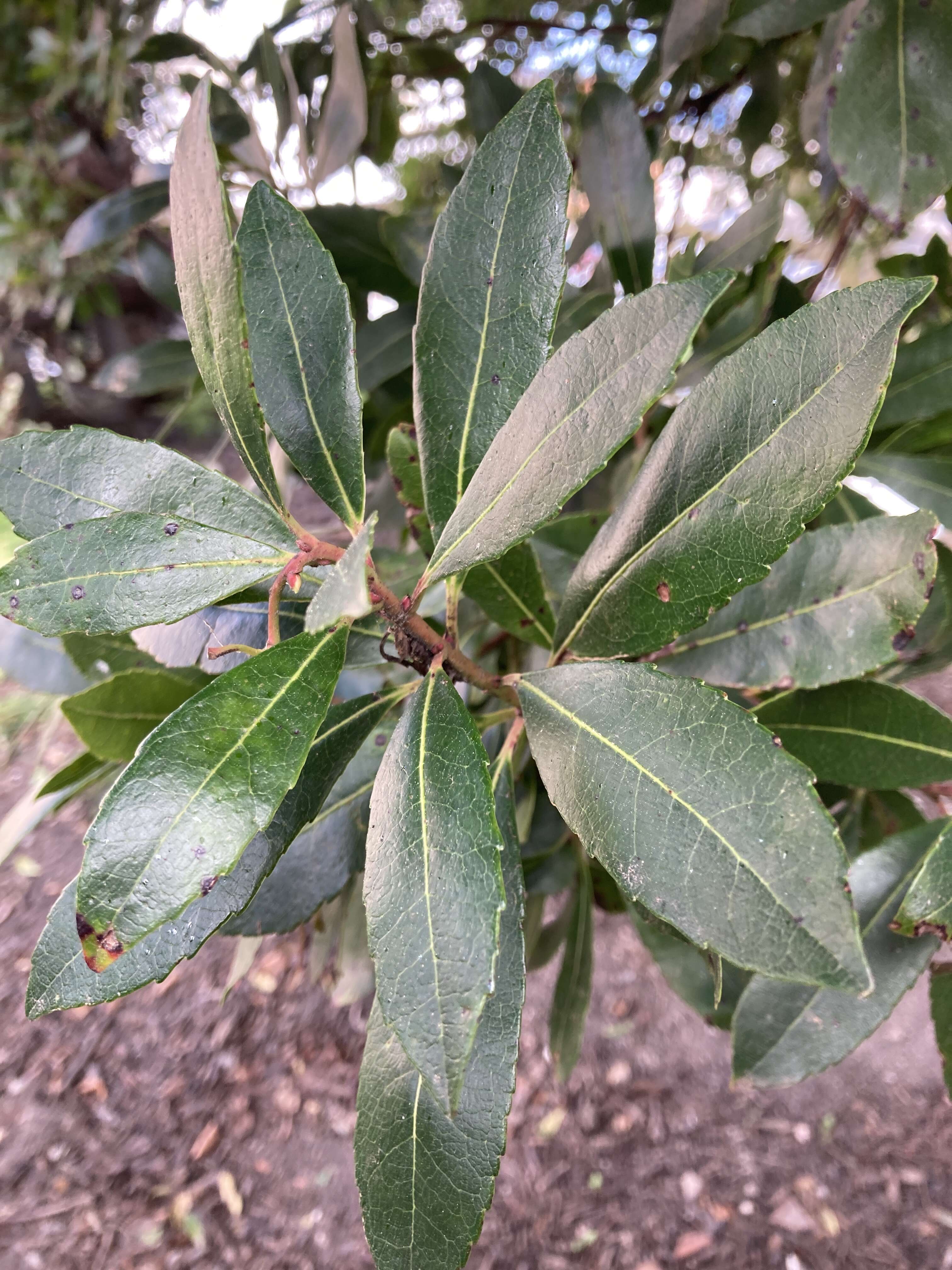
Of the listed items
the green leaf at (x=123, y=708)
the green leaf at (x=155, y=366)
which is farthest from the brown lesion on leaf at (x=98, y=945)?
the green leaf at (x=155, y=366)

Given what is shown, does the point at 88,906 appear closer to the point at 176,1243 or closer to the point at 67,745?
the point at 176,1243

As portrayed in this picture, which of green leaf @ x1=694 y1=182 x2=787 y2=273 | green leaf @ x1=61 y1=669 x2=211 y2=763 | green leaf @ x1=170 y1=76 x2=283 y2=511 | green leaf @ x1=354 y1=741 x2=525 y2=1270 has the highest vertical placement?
green leaf @ x1=170 y1=76 x2=283 y2=511

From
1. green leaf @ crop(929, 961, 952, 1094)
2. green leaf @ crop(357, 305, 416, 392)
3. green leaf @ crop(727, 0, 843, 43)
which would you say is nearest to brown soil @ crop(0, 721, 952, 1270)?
green leaf @ crop(929, 961, 952, 1094)

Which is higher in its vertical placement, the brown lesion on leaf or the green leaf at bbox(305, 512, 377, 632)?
the green leaf at bbox(305, 512, 377, 632)

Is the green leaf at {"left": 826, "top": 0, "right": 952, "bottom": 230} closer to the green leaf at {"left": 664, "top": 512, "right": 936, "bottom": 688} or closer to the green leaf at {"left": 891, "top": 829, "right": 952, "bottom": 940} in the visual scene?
the green leaf at {"left": 664, "top": 512, "right": 936, "bottom": 688}

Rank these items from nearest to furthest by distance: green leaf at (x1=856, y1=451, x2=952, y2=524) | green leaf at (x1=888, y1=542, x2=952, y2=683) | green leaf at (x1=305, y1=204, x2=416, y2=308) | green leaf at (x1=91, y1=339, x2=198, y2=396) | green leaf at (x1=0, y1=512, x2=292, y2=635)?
green leaf at (x1=0, y1=512, x2=292, y2=635)
green leaf at (x1=888, y1=542, x2=952, y2=683)
green leaf at (x1=856, y1=451, x2=952, y2=524)
green leaf at (x1=305, y1=204, x2=416, y2=308)
green leaf at (x1=91, y1=339, x2=198, y2=396)

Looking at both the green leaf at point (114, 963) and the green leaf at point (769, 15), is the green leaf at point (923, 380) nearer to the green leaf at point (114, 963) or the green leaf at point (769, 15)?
the green leaf at point (769, 15)
